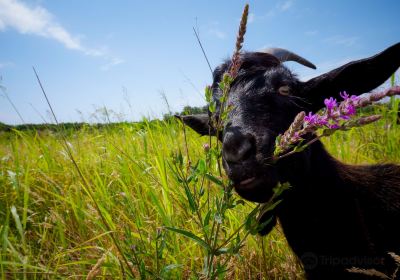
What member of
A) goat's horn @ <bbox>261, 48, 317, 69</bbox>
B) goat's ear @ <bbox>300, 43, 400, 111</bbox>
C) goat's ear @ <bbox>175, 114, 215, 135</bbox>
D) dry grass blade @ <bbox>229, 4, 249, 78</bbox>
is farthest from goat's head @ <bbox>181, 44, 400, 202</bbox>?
goat's horn @ <bbox>261, 48, 317, 69</bbox>

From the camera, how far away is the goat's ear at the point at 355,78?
1690 mm

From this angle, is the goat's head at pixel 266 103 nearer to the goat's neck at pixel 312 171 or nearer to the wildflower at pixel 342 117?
the goat's neck at pixel 312 171

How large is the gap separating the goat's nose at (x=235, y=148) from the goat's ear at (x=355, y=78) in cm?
105

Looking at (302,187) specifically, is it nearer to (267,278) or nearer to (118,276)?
(267,278)

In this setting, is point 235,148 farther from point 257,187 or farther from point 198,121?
point 198,121

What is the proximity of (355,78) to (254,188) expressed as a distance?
127 centimetres

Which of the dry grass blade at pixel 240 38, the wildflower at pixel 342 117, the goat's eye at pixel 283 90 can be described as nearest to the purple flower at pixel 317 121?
the wildflower at pixel 342 117

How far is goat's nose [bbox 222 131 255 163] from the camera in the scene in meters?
1.51

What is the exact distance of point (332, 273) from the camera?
1971 mm

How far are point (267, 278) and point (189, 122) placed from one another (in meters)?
1.71

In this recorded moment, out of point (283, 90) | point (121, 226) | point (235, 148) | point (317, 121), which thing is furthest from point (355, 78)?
point (121, 226)

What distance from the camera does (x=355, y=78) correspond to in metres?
2.01

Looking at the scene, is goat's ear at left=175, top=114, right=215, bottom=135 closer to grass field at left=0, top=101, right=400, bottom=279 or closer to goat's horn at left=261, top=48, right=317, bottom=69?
grass field at left=0, top=101, right=400, bottom=279

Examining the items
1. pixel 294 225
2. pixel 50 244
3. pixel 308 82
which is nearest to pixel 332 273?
pixel 294 225
